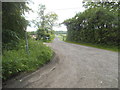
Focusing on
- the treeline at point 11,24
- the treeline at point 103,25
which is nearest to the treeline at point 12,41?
the treeline at point 11,24

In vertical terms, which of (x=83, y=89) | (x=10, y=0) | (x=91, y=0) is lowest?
(x=83, y=89)

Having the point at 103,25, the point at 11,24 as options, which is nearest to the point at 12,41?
the point at 11,24

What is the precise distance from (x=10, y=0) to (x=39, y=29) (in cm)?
1045

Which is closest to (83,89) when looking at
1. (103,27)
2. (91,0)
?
(103,27)

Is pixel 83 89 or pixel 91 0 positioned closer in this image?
pixel 83 89

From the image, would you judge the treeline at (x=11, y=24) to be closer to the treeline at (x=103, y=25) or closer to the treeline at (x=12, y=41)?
the treeline at (x=12, y=41)

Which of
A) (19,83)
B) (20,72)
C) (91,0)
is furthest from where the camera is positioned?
(91,0)

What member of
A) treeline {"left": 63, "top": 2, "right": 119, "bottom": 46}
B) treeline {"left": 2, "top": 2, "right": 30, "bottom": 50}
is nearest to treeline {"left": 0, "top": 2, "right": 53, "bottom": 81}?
treeline {"left": 2, "top": 2, "right": 30, "bottom": 50}

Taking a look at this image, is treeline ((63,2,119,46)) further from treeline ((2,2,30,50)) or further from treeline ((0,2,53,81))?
treeline ((2,2,30,50))

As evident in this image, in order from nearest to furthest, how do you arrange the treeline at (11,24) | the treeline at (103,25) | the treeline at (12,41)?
the treeline at (12,41) < the treeline at (11,24) < the treeline at (103,25)

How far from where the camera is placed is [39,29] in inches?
498

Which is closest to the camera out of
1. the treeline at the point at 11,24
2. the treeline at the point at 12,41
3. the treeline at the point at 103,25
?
the treeline at the point at 12,41

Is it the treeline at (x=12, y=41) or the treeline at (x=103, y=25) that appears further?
the treeline at (x=103, y=25)

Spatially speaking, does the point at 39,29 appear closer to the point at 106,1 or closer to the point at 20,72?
the point at 106,1
